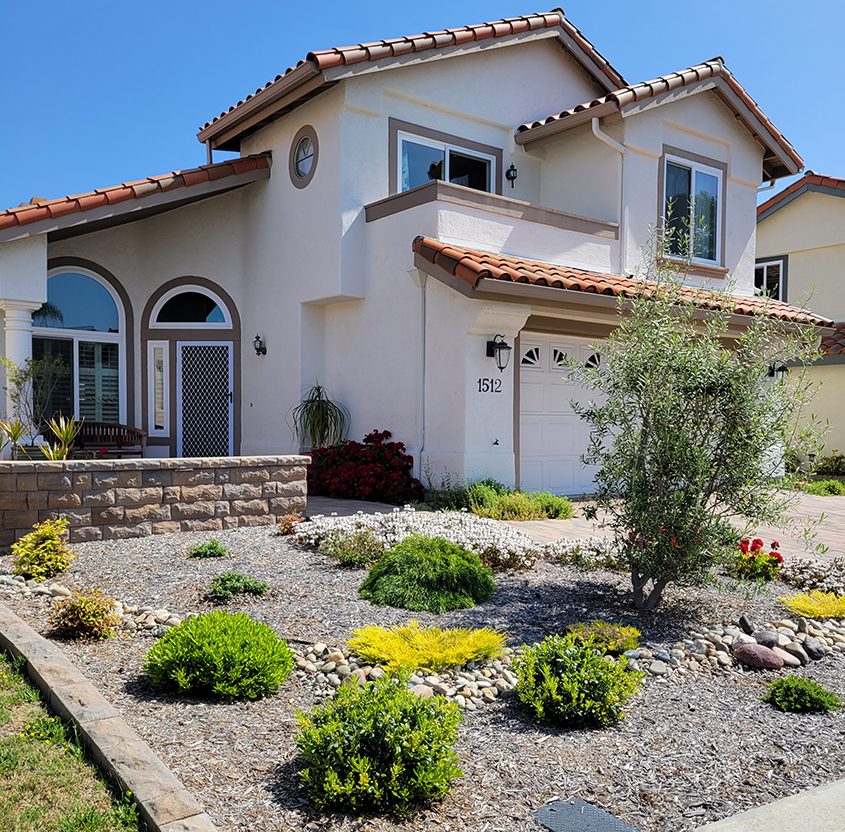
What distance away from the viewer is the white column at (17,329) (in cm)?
1043

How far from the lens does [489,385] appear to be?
10281 millimetres

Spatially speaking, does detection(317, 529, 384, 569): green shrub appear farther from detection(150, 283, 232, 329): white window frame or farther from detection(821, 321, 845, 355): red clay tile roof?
detection(821, 321, 845, 355): red clay tile roof

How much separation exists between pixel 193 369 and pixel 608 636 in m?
10.8

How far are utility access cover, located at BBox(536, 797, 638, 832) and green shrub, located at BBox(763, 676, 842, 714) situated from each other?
152 centimetres

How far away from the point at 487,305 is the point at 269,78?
5.69 meters

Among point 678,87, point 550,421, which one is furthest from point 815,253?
point 550,421

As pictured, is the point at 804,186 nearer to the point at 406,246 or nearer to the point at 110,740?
the point at 406,246

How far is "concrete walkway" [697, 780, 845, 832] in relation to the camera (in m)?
2.75

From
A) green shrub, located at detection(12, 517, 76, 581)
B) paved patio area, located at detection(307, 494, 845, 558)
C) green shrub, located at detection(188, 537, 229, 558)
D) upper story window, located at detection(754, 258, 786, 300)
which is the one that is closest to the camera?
green shrub, located at detection(12, 517, 76, 581)

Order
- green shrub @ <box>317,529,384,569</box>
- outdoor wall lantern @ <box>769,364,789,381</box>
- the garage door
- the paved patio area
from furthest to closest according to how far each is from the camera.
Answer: the garage door → the paved patio area → green shrub @ <box>317,529,384,569</box> → outdoor wall lantern @ <box>769,364,789,381</box>

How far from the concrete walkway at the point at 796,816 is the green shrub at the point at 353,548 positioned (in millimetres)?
3944

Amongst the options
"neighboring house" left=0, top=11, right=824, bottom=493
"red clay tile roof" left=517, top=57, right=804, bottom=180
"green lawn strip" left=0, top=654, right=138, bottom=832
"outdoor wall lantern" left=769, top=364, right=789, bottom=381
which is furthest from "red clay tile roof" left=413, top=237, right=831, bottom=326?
"green lawn strip" left=0, top=654, right=138, bottom=832

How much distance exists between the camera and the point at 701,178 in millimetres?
13758

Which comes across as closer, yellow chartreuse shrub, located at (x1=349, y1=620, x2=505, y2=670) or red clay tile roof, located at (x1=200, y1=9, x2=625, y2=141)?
yellow chartreuse shrub, located at (x1=349, y1=620, x2=505, y2=670)
